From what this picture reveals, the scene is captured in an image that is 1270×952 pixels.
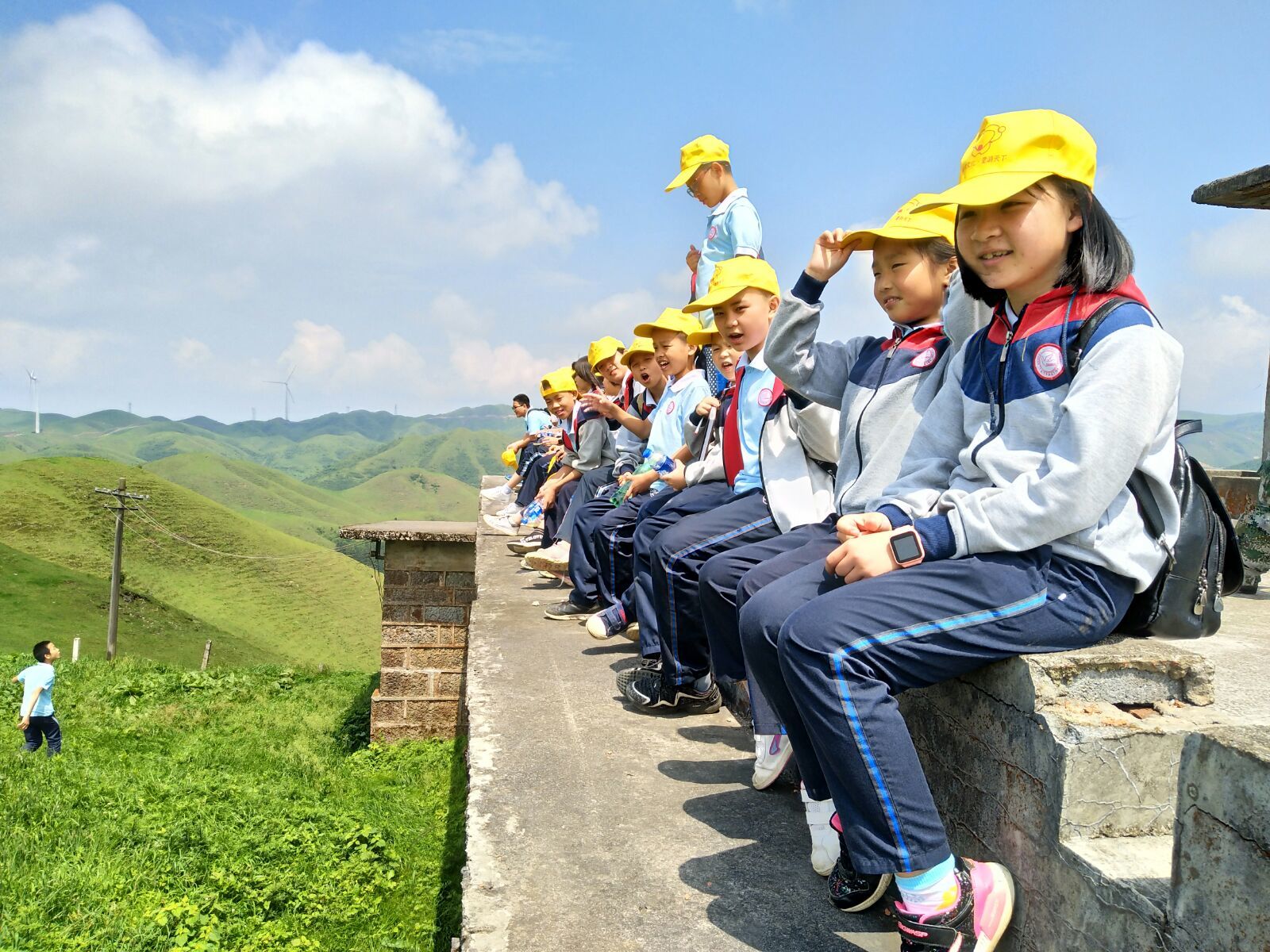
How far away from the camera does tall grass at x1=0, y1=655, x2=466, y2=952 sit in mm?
5895

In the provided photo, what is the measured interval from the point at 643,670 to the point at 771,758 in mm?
1009

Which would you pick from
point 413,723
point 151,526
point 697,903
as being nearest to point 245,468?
point 151,526

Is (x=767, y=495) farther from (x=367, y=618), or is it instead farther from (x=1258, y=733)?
(x=367, y=618)

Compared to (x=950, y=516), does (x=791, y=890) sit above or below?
below

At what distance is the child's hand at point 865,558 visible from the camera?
199 centimetres

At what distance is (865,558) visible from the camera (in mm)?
2012

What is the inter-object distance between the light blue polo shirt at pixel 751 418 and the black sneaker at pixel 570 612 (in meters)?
1.98

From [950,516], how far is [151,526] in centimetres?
5541

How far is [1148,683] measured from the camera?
185 cm

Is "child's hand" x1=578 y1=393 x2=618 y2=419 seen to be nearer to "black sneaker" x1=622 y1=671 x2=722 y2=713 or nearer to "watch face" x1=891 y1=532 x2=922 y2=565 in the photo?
"black sneaker" x1=622 y1=671 x2=722 y2=713

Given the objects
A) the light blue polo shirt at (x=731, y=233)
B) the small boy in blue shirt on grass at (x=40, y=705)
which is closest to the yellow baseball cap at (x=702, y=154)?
the light blue polo shirt at (x=731, y=233)

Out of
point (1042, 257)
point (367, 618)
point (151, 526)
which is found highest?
point (1042, 257)

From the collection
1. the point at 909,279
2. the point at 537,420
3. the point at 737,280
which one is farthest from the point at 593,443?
the point at 909,279

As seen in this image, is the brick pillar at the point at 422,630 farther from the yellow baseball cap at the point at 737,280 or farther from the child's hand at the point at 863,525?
the child's hand at the point at 863,525
